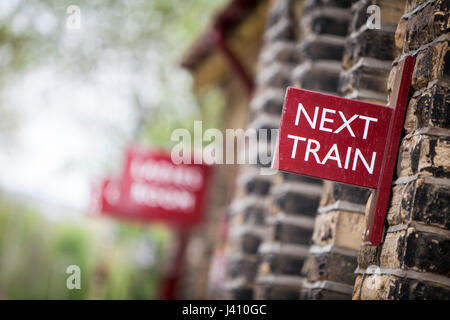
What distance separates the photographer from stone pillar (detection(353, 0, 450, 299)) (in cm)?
211

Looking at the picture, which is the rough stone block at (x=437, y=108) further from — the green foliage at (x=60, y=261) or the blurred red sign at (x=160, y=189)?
the green foliage at (x=60, y=261)

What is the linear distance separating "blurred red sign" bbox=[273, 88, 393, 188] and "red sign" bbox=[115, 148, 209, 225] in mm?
5517

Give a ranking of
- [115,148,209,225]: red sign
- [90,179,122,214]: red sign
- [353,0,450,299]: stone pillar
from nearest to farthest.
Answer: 1. [353,0,450,299]: stone pillar
2. [115,148,209,225]: red sign
3. [90,179,122,214]: red sign

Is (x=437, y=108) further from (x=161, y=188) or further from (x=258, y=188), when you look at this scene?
(x=161, y=188)

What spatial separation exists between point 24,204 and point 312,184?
9041mm

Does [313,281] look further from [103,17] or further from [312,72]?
[103,17]

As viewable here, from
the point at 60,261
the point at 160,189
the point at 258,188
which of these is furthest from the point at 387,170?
the point at 60,261

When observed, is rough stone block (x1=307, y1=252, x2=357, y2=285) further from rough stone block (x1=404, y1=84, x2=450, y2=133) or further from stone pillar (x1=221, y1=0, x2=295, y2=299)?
stone pillar (x1=221, y1=0, x2=295, y2=299)

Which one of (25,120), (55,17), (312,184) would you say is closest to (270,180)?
(312,184)

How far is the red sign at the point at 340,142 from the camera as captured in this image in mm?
2270

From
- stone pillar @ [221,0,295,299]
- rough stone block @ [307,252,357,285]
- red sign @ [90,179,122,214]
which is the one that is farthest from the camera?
red sign @ [90,179,122,214]

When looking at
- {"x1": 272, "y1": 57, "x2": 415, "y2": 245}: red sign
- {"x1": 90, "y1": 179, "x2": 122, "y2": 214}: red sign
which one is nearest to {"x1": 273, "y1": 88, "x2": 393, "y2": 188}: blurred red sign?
{"x1": 272, "y1": 57, "x2": 415, "y2": 245}: red sign

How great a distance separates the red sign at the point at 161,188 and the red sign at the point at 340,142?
552 centimetres

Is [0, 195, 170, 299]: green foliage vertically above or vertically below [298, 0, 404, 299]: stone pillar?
below
